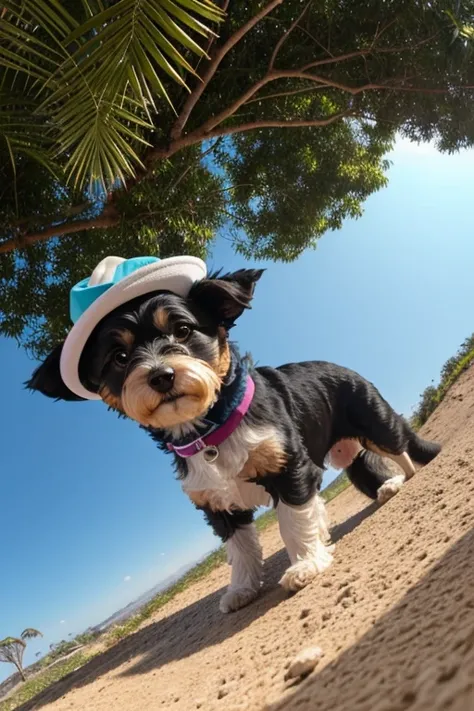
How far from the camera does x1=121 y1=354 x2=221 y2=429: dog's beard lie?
258 cm

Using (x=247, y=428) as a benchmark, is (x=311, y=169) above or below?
above

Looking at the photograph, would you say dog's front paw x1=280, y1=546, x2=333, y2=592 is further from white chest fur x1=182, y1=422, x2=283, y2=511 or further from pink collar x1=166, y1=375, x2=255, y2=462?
pink collar x1=166, y1=375, x2=255, y2=462

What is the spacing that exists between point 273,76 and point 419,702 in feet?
24.7

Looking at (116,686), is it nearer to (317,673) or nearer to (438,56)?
(317,673)

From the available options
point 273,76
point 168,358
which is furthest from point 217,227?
point 168,358

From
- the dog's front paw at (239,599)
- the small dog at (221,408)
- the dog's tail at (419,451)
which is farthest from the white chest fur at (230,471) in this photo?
the dog's tail at (419,451)

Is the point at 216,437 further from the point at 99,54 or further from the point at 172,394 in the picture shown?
the point at 99,54

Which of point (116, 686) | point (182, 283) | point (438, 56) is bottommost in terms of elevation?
point (116, 686)

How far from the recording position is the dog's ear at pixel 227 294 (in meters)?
2.96

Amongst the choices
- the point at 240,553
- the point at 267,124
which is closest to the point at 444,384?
the point at 267,124

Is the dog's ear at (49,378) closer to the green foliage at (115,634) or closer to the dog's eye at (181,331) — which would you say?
the dog's eye at (181,331)

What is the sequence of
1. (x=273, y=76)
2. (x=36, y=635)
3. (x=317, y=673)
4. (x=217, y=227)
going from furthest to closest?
1. (x=217, y=227)
2. (x=36, y=635)
3. (x=273, y=76)
4. (x=317, y=673)

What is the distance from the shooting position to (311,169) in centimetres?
1002

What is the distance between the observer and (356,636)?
65.6 inches
